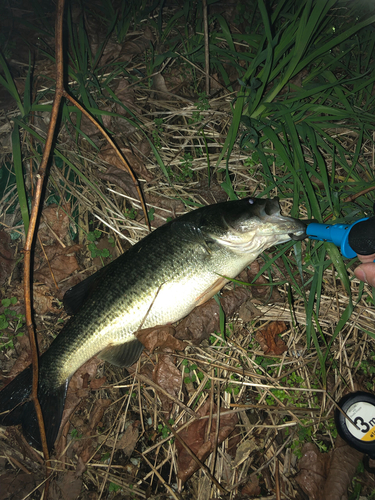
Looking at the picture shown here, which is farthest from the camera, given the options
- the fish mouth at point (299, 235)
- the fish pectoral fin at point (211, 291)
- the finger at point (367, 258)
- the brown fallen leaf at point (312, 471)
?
the fish pectoral fin at point (211, 291)

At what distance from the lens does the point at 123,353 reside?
9.60 ft

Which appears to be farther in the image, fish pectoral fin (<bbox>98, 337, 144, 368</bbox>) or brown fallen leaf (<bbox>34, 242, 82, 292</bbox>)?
brown fallen leaf (<bbox>34, 242, 82, 292</bbox>)

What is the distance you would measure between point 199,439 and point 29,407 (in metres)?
1.74

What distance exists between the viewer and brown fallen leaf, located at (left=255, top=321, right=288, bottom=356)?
3152 mm

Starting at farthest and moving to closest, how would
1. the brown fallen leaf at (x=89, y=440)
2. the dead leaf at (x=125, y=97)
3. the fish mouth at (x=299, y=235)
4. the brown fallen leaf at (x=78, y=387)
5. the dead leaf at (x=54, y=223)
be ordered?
the dead leaf at (x=125, y=97), the dead leaf at (x=54, y=223), the brown fallen leaf at (x=78, y=387), the brown fallen leaf at (x=89, y=440), the fish mouth at (x=299, y=235)

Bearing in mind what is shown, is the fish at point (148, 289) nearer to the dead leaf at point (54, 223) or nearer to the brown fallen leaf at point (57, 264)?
the brown fallen leaf at point (57, 264)

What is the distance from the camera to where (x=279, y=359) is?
3152mm

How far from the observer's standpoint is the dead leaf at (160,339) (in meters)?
2.89

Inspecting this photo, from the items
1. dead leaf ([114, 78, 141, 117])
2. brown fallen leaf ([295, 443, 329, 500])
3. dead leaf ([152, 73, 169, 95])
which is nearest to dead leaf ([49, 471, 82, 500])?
brown fallen leaf ([295, 443, 329, 500])

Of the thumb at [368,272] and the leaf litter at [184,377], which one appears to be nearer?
the thumb at [368,272]

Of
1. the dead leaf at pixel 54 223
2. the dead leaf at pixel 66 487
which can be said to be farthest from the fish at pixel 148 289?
the dead leaf at pixel 54 223

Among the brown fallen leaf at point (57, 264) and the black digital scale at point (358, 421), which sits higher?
the brown fallen leaf at point (57, 264)

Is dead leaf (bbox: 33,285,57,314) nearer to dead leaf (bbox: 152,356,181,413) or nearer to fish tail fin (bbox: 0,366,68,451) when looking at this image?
fish tail fin (bbox: 0,366,68,451)

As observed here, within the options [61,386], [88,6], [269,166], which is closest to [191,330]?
[61,386]
